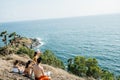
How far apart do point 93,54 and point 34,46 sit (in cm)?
4265

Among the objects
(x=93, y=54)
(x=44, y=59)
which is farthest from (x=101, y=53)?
(x=44, y=59)

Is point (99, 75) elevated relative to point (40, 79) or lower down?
lower down

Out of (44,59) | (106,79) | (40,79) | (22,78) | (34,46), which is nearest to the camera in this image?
(40,79)

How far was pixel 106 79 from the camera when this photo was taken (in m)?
60.1

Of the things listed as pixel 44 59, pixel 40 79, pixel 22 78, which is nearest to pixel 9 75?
pixel 22 78

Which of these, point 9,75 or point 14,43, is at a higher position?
point 9,75

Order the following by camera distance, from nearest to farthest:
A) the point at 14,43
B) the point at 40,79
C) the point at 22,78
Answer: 1. the point at 40,79
2. the point at 22,78
3. the point at 14,43

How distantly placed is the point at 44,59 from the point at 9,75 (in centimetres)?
4733

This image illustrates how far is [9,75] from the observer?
22.0m

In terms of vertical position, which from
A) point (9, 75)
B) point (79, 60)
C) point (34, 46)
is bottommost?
point (34, 46)

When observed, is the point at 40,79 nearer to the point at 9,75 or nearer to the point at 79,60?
the point at 9,75

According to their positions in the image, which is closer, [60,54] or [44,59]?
[44,59]

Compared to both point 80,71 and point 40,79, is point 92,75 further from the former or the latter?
point 40,79

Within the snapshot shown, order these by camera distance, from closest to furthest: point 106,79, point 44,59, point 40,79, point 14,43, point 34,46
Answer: point 40,79, point 106,79, point 44,59, point 14,43, point 34,46
